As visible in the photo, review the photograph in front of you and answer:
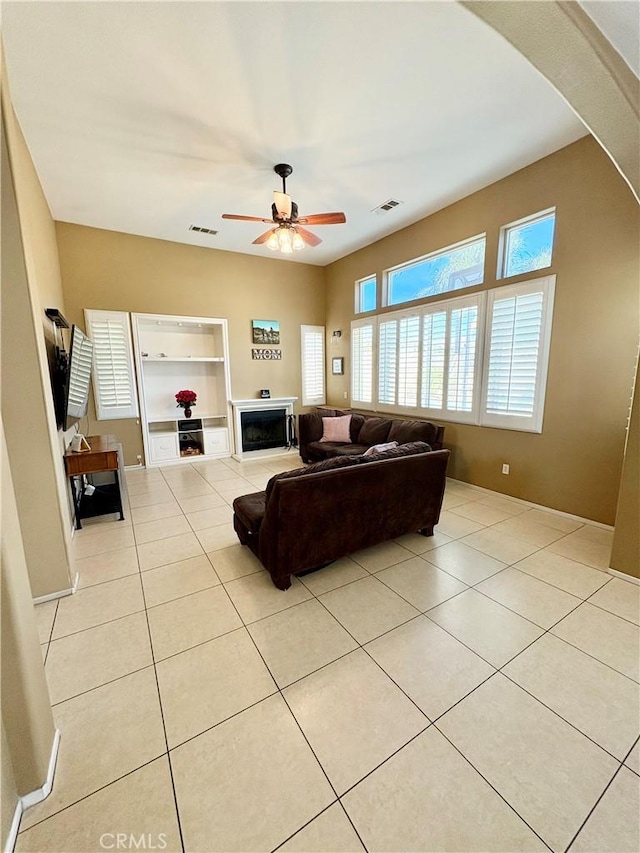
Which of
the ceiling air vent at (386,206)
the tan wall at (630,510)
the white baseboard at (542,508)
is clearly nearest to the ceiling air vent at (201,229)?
the ceiling air vent at (386,206)

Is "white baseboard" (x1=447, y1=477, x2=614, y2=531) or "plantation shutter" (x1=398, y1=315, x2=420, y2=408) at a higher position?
"plantation shutter" (x1=398, y1=315, x2=420, y2=408)

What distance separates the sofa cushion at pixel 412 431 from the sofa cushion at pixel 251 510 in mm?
2243

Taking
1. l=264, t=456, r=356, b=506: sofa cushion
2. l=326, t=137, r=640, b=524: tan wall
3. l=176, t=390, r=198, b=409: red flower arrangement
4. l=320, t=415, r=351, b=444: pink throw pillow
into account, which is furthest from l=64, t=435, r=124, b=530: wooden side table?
l=326, t=137, r=640, b=524: tan wall

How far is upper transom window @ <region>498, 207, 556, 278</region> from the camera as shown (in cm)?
332

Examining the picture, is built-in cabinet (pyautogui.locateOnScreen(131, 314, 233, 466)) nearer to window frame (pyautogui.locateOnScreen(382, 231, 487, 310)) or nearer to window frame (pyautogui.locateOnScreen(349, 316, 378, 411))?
window frame (pyautogui.locateOnScreen(349, 316, 378, 411))

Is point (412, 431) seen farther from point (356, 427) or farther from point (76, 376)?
point (76, 376)

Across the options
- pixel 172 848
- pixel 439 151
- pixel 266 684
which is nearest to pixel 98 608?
pixel 266 684

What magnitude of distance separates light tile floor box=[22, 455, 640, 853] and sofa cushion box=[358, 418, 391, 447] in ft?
7.29

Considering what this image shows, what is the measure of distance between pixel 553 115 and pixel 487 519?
350 cm

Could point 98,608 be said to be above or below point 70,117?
below

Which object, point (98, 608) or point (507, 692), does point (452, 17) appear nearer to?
point (507, 692)

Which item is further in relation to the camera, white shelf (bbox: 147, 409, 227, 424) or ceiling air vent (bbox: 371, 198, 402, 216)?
white shelf (bbox: 147, 409, 227, 424)

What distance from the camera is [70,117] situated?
8.40 ft

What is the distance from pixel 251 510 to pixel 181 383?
3.93 meters
